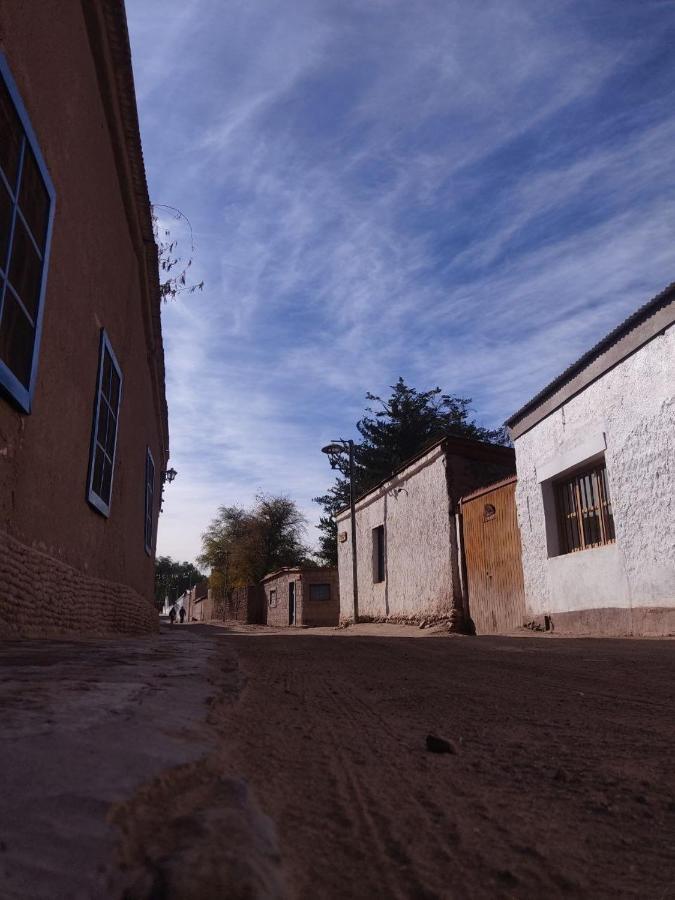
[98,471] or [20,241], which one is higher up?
[20,241]

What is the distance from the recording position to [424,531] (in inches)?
521

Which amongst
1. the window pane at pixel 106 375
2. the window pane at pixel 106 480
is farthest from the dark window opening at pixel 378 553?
the window pane at pixel 106 375

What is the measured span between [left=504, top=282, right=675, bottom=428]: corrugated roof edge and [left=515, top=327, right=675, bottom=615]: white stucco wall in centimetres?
28

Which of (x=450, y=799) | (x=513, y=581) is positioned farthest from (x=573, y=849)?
(x=513, y=581)

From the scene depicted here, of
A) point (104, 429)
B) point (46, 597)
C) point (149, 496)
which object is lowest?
point (46, 597)

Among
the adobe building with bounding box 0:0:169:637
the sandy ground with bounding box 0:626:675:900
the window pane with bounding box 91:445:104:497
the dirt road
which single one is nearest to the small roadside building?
the adobe building with bounding box 0:0:169:637

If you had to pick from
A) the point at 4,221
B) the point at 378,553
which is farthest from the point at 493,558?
the point at 4,221

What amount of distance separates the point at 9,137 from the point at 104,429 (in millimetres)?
3019

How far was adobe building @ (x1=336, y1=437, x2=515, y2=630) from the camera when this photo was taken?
39.5 feet

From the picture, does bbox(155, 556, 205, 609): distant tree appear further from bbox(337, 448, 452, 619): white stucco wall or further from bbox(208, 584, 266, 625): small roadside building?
bbox(337, 448, 452, 619): white stucco wall

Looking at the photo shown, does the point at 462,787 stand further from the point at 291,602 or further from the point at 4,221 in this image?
the point at 291,602

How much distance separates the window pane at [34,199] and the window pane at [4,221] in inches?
7.2

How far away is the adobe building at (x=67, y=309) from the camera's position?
3238mm

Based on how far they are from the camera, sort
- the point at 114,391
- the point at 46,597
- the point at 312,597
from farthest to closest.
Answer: the point at 312,597
the point at 114,391
the point at 46,597
